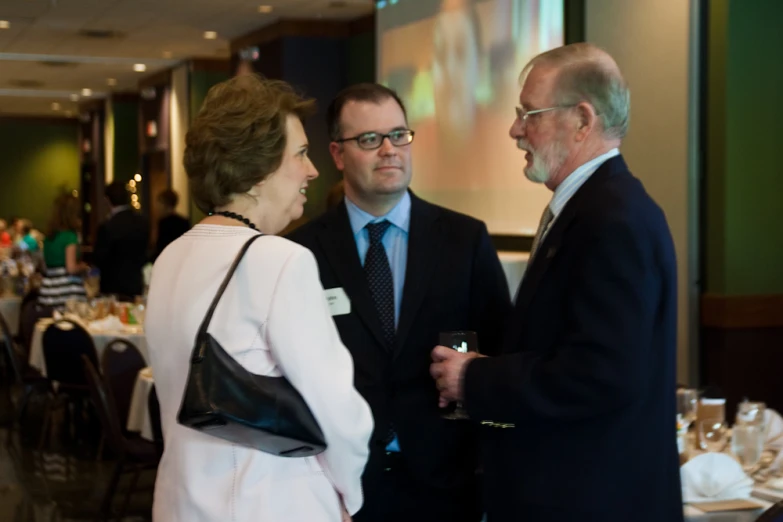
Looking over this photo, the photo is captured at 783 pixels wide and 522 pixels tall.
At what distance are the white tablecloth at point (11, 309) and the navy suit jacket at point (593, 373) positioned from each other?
27.4ft

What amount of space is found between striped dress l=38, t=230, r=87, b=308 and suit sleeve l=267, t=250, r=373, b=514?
23.1ft

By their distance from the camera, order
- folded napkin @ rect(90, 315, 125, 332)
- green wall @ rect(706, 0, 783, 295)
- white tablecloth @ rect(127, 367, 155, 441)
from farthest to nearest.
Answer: folded napkin @ rect(90, 315, 125, 332), green wall @ rect(706, 0, 783, 295), white tablecloth @ rect(127, 367, 155, 441)

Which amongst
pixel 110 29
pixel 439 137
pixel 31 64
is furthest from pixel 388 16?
pixel 31 64

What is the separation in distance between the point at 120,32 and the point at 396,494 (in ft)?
36.8

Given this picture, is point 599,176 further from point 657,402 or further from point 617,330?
point 657,402

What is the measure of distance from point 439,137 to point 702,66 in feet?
9.35

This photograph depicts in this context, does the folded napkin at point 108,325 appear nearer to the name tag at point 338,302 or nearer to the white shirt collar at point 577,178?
the name tag at point 338,302

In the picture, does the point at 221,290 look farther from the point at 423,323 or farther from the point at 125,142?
the point at 125,142

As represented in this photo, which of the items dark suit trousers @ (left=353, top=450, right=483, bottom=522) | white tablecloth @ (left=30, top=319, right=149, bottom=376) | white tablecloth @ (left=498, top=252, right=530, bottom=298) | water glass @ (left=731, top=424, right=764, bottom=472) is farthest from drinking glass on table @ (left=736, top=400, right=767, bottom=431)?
white tablecloth @ (left=30, top=319, right=149, bottom=376)

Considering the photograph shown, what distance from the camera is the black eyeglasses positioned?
256 centimetres

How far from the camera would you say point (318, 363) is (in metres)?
1.71

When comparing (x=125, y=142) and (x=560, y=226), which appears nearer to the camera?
(x=560, y=226)

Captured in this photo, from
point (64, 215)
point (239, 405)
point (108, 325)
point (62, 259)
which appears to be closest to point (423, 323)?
point (239, 405)

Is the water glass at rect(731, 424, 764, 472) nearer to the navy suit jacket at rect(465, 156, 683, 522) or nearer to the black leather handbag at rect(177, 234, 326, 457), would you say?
the navy suit jacket at rect(465, 156, 683, 522)
